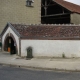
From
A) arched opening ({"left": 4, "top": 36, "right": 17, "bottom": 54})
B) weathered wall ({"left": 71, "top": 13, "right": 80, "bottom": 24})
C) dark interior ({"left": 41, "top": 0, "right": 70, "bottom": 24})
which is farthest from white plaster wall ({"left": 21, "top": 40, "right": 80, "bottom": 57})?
dark interior ({"left": 41, "top": 0, "right": 70, "bottom": 24})

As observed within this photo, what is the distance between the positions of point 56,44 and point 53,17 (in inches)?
665

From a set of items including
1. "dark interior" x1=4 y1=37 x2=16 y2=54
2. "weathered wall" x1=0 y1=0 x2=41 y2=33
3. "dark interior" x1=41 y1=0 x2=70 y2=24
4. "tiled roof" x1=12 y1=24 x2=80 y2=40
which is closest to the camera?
"tiled roof" x1=12 y1=24 x2=80 y2=40

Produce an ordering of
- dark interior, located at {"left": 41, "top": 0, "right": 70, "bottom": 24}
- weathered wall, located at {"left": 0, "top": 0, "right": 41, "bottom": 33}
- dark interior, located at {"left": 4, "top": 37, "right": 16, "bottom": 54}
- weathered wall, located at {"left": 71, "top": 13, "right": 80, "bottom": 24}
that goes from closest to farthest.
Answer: dark interior, located at {"left": 4, "top": 37, "right": 16, "bottom": 54}
weathered wall, located at {"left": 0, "top": 0, "right": 41, "bottom": 33}
weathered wall, located at {"left": 71, "top": 13, "right": 80, "bottom": 24}
dark interior, located at {"left": 41, "top": 0, "right": 70, "bottom": 24}

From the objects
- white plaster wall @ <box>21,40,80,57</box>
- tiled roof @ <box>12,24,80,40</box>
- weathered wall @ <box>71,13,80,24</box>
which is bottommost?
white plaster wall @ <box>21,40,80,57</box>

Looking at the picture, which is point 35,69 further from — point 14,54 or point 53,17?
point 53,17

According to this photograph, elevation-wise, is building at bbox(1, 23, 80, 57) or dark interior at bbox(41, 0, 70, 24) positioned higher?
dark interior at bbox(41, 0, 70, 24)

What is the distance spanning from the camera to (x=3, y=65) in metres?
16.0

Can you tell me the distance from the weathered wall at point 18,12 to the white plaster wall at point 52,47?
8.55 m

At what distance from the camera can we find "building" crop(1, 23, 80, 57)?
60.5 ft

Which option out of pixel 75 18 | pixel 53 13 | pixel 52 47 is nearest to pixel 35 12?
pixel 75 18

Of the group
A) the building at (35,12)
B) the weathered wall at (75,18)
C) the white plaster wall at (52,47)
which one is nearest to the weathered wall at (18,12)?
the building at (35,12)

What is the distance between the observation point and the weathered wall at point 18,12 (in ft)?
87.8

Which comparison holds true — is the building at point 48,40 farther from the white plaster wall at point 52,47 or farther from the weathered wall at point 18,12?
the weathered wall at point 18,12

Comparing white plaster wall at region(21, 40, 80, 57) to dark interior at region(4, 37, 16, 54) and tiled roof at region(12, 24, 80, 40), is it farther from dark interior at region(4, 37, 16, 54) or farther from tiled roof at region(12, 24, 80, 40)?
dark interior at region(4, 37, 16, 54)
